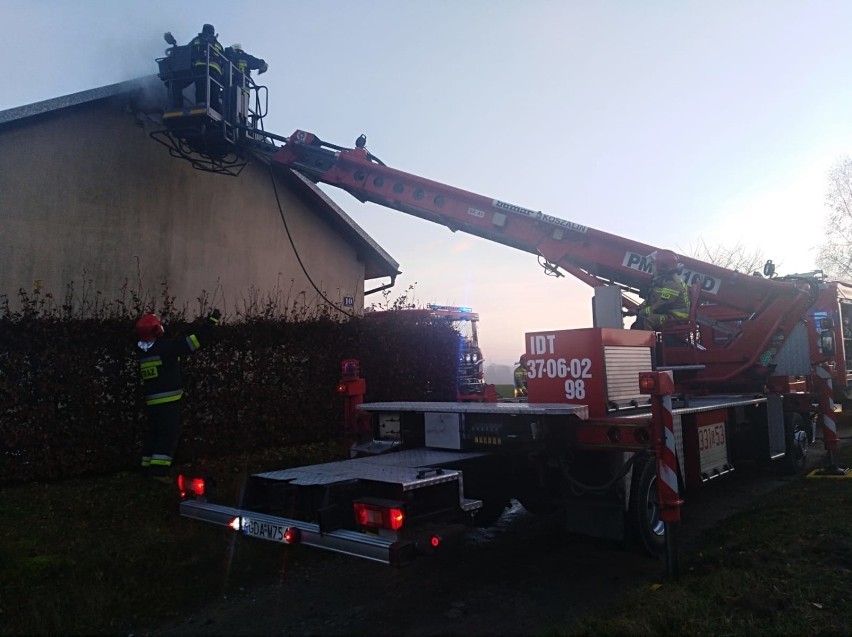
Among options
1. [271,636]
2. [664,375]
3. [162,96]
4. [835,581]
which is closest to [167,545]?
[271,636]

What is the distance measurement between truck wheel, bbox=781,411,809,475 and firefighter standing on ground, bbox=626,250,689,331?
2.11m

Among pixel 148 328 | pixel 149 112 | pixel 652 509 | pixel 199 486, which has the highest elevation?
pixel 149 112

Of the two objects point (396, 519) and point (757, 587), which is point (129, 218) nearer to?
point (396, 519)

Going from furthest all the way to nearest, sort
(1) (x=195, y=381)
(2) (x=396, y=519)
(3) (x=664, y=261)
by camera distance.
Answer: (3) (x=664, y=261) < (1) (x=195, y=381) < (2) (x=396, y=519)

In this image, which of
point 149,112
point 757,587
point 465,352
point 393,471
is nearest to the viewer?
point 757,587

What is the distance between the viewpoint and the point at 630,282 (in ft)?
29.2

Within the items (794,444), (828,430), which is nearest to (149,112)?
(794,444)

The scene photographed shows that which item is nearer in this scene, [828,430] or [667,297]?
[667,297]

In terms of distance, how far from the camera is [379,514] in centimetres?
376

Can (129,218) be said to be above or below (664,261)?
above

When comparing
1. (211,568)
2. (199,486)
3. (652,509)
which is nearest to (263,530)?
(199,486)

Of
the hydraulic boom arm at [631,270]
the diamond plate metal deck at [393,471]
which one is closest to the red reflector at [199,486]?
the diamond plate metal deck at [393,471]

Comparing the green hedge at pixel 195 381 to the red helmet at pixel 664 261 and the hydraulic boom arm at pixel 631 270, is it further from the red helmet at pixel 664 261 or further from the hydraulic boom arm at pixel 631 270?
the red helmet at pixel 664 261

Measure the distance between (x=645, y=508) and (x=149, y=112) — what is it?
9540 mm
